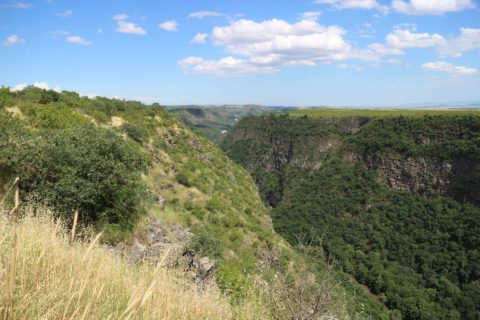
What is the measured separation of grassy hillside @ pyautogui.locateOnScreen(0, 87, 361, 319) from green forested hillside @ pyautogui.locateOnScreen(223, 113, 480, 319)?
1321 cm

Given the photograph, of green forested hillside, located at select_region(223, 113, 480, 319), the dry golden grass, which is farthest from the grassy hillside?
green forested hillside, located at select_region(223, 113, 480, 319)

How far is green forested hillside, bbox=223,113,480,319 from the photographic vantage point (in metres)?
47.5

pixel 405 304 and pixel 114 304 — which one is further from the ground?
pixel 114 304

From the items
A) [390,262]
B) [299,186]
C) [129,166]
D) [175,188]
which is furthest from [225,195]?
[299,186]

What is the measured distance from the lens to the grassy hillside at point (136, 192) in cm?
613

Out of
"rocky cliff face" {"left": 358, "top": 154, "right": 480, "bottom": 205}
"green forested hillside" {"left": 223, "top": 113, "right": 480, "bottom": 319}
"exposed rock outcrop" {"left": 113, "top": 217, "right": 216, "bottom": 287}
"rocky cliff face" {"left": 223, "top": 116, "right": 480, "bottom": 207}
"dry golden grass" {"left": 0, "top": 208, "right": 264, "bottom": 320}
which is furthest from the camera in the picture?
"rocky cliff face" {"left": 223, "top": 116, "right": 480, "bottom": 207}

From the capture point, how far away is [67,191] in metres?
9.64

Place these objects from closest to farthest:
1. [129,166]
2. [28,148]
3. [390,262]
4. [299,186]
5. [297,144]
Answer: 1. [28,148]
2. [129,166]
3. [390,262]
4. [299,186]
5. [297,144]

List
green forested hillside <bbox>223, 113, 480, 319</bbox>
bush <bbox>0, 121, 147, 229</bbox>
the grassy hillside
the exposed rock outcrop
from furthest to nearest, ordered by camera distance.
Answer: green forested hillside <bbox>223, 113, 480, 319</bbox>, bush <bbox>0, 121, 147, 229</bbox>, the exposed rock outcrop, the grassy hillside

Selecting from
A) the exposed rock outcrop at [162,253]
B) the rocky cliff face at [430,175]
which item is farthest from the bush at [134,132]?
the rocky cliff face at [430,175]

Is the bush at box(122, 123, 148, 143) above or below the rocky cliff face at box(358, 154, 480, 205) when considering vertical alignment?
above

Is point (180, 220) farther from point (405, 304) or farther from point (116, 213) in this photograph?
point (405, 304)

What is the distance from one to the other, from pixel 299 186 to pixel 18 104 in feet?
237

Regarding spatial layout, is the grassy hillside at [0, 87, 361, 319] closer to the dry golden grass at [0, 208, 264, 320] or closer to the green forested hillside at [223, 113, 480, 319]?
the dry golden grass at [0, 208, 264, 320]
